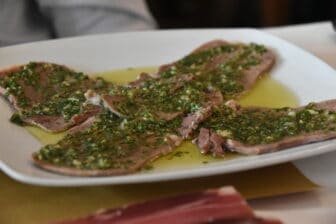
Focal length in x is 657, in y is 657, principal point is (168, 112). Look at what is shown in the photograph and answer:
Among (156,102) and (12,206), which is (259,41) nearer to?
(156,102)

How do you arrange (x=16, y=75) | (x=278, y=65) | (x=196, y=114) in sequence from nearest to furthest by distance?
1. (x=196, y=114)
2. (x=16, y=75)
3. (x=278, y=65)

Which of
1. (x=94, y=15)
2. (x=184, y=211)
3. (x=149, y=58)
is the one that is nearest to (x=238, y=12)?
(x=94, y=15)

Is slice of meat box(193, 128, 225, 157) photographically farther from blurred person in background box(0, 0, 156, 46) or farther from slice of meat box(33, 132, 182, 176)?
blurred person in background box(0, 0, 156, 46)

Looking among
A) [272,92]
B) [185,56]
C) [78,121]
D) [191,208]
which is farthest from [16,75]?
[191,208]

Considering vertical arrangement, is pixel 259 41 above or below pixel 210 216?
below

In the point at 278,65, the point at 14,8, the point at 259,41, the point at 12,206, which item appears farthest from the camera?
the point at 14,8

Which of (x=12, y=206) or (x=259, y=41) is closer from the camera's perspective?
(x=12, y=206)

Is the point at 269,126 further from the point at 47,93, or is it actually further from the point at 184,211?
the point at 47,93
